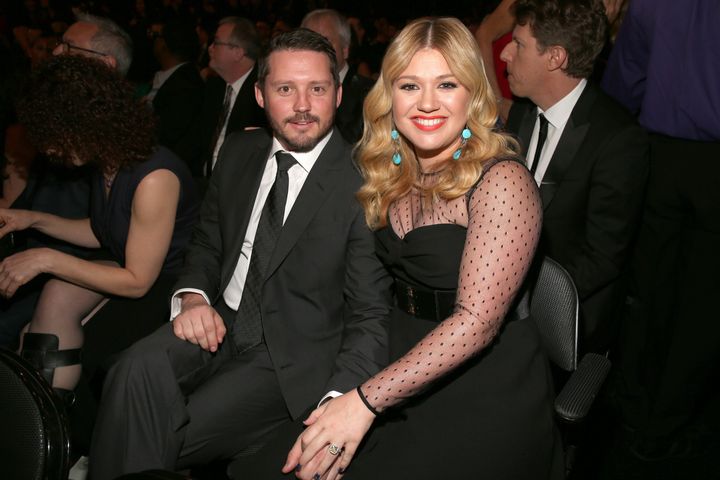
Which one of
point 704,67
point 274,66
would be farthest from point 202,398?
point 704,67

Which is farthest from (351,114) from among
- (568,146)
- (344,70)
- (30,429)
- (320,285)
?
(30,429)

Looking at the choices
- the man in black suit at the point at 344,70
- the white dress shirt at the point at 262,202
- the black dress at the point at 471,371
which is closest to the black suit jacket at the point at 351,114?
the man in black suit at the point at 344,70

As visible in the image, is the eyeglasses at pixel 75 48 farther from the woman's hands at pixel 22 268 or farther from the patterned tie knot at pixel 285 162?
the patterned tie knot at pixel 285 162

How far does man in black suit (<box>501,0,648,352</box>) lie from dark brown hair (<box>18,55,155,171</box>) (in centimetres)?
141

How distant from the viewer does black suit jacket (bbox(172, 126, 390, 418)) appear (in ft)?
5.99

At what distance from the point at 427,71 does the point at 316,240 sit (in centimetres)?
57

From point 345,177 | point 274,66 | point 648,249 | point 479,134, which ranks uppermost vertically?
point 274,66

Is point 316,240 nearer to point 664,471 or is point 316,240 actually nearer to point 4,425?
point 4,425

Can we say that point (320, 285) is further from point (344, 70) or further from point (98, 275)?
point (344, 70)

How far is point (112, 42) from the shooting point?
11.0ft

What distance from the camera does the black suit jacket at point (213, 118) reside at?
13.7 feet

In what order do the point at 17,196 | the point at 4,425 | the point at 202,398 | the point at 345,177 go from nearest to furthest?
the point at 4,425 → the point at 202,398 → the point at 345,177 → the point at 17,196

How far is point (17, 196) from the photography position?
109 inches

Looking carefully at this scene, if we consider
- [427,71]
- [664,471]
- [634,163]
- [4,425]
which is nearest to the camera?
[4,425]
